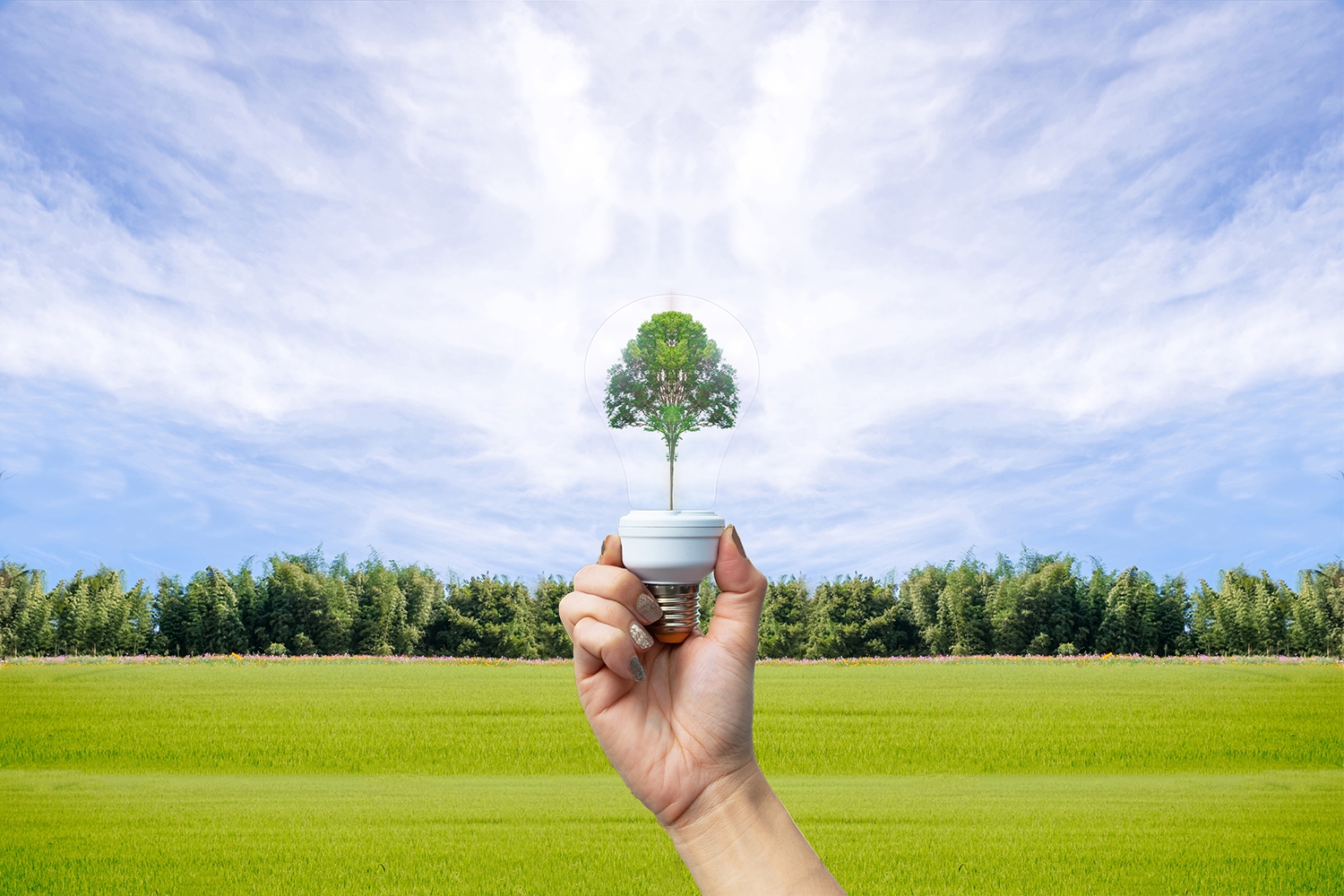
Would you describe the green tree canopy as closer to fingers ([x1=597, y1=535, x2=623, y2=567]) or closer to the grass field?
fingers ([x1=597, y1=535, x2=623, y2=567])

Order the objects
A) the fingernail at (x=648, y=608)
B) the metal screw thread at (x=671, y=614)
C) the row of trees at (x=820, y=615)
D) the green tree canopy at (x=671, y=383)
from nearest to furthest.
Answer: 1. the fingernail at (x=648, y=608)
2. the metal screw thread at (x=671, y=614)
3. the green tree canopy at (x=671, y=383)
4. the row of trees at (x=820, y=615)

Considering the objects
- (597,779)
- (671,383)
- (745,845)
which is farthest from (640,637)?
(597,779)

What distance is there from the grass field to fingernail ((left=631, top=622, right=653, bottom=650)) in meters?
3.70

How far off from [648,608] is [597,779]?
21.5 ft

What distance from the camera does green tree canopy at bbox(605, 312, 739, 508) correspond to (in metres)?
2.73

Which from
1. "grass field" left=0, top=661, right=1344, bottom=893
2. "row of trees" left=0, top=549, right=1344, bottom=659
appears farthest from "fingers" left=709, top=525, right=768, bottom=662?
"row of trees" left=0, top=549, right=1344, bottom=659

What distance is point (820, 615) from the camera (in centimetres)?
1252

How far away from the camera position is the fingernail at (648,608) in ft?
6.64

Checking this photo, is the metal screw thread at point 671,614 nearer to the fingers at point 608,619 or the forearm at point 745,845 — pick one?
the fingers at point 608,619

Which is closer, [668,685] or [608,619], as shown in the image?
[608,619]

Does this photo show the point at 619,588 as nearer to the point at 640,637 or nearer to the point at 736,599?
the point at 640,637

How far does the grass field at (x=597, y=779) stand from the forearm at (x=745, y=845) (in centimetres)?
346

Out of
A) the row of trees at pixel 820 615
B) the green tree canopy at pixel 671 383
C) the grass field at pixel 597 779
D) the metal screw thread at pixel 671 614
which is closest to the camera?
the metal screw thread at pixel 671 614

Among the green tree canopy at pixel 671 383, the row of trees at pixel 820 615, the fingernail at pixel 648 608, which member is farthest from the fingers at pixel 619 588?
the row of trees at pixel 820 615
